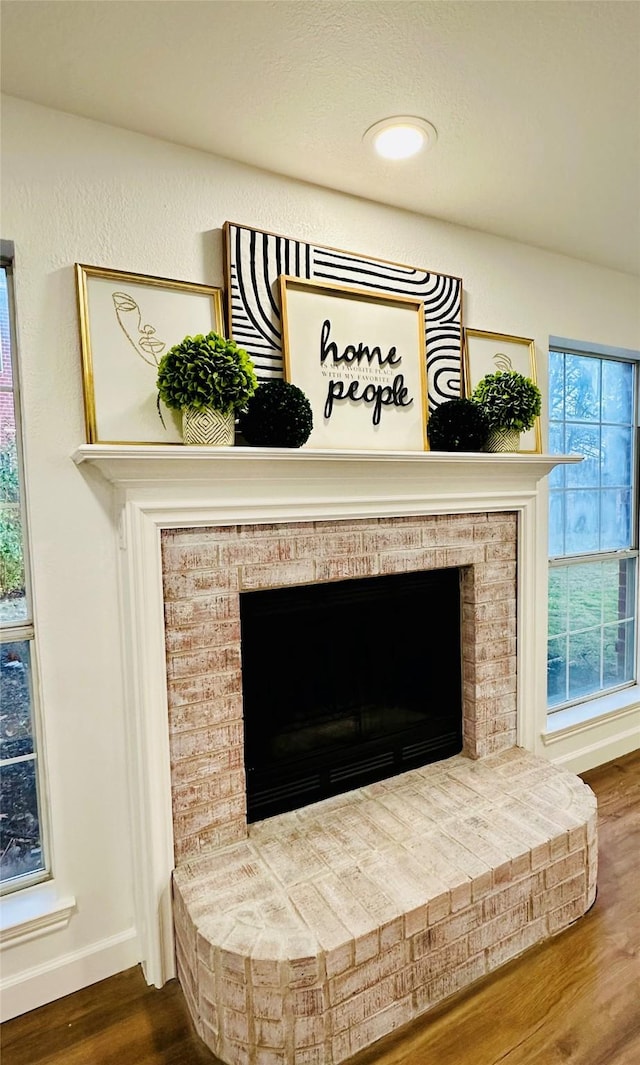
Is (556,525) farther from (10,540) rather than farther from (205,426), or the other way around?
(10,540)

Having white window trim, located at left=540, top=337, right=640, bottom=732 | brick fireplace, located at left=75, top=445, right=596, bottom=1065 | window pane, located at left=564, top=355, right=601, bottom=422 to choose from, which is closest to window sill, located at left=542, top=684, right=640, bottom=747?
white window trim, located at left=540, top=337, right=640, bottom=732

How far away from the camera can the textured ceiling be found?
1245mm

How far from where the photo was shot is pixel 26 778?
172 cm

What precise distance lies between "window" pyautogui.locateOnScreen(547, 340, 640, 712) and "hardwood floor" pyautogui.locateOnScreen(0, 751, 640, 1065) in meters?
1.31

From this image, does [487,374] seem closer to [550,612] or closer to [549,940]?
[550,612]

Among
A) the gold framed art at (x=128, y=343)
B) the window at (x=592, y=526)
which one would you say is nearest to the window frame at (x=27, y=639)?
the gold framed art at (x=128, y=343)

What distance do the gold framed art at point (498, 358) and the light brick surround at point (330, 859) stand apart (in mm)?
585

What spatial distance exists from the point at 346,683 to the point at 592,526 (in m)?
1.79

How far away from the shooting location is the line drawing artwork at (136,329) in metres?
1.63

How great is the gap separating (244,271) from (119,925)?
Result: 7.02ft

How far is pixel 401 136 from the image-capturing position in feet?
5.46

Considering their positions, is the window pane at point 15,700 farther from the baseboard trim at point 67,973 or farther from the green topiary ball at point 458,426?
the green topiary ball at point 458,426

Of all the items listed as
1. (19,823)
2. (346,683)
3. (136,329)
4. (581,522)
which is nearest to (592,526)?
(581,522)

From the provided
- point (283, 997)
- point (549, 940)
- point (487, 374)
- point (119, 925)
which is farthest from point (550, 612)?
point (119, 925)
